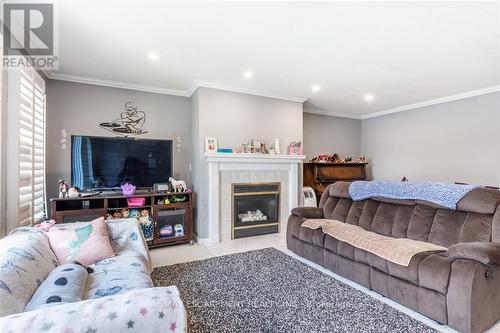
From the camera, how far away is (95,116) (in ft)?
12.9

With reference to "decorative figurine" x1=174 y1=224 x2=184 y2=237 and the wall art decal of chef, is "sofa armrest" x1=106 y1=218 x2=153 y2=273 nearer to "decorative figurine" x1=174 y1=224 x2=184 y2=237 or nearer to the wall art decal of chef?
"decorative figurine" x1=174 y1=224 x2=184 y2=237

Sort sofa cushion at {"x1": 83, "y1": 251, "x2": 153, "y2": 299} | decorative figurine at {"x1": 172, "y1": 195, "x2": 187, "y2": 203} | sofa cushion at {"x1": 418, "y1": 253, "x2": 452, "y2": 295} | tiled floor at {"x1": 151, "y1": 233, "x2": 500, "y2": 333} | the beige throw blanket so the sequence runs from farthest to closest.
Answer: decorative figurine at {"x1": 172, "y1": 195, "x2": 187, "y2": 203}, tiled floor at {"x1": 151, "y1": 233, "x2": 500, "y2": 333}, the beige throw blanket, sofa cushion at {"x1": 418, "y1": 253, "x2": 452, "y2": 295}, sofa cushion at {"x1": 83, "y1": 251, "x2": 153, "y2": 299}

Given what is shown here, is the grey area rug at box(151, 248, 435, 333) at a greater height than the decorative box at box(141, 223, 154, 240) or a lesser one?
lesser

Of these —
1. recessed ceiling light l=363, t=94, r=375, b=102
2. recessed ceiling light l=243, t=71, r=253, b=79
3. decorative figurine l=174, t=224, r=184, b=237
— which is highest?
recessed ceiling light l=243, t=71, r=253, b=79

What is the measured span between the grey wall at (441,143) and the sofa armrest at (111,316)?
17.5 ft

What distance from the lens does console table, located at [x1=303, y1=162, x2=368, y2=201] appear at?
5504mm

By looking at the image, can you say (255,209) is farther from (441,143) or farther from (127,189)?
(441,143)

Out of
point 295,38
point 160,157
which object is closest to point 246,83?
point 295,38

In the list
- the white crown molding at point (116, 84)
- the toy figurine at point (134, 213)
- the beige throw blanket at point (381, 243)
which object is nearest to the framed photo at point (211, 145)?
the white crown molding at point (116, 84)

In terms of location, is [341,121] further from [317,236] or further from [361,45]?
[317,236]

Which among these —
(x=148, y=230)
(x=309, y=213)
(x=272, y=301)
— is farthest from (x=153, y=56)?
(x=272, y=301)

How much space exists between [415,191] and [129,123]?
13.2ft

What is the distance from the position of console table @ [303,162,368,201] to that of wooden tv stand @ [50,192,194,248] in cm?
269

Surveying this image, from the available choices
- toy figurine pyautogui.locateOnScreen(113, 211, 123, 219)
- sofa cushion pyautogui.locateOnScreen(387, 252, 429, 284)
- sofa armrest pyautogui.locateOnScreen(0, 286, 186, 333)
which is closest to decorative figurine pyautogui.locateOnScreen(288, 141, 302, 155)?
sofa cushion pyautogui.locateOnScreen(387, 252, 429, 284)
